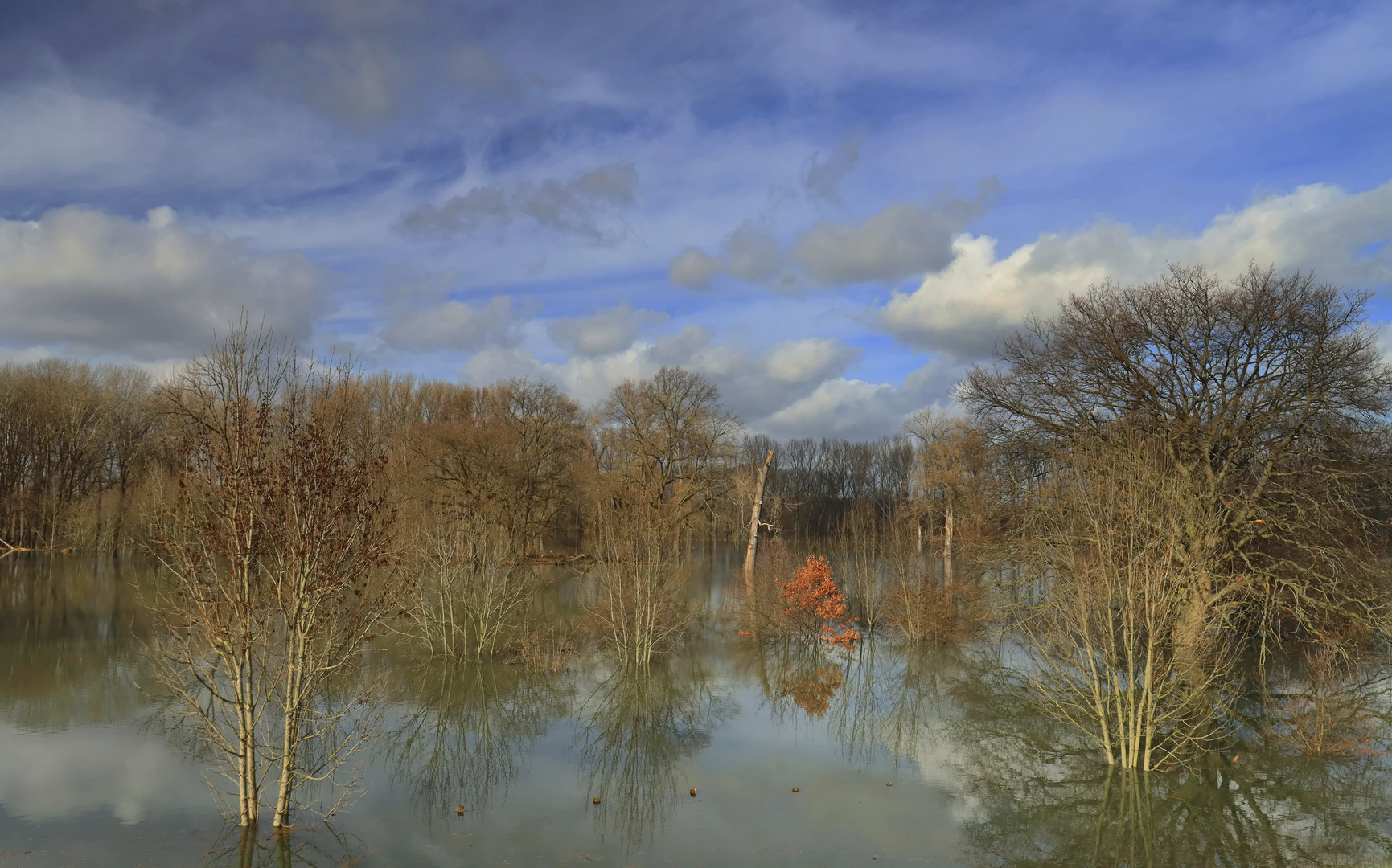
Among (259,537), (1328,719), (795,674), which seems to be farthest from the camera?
(795,674)

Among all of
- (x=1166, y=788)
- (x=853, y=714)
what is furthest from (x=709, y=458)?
(x=1166, y=788)

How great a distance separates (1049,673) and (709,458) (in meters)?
28.7

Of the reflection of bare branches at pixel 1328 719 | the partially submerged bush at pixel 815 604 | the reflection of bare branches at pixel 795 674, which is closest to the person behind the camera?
the reflection of bare branches at pixel 1328 719

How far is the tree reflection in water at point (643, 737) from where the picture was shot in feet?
34.8

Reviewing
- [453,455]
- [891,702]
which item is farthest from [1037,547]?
[453,455]

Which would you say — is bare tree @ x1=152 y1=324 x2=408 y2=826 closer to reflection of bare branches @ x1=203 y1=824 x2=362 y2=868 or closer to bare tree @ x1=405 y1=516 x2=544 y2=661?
reflection of bare branches @ x1=203 y1=824 x2=362 y2=868

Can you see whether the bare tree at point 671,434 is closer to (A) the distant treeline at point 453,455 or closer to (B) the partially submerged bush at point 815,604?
(A) the distant treeline at point 453,455

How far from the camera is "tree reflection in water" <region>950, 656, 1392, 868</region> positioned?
31.9 ft

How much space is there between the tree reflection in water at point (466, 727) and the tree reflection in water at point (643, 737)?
0.92m

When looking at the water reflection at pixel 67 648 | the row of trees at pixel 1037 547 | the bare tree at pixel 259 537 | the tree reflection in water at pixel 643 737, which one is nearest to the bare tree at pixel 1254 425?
the row of trees at pixel 1037 547

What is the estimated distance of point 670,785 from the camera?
1168 cm

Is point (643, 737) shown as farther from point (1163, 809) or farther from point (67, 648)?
point (67, 648)

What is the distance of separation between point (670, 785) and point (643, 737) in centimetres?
236

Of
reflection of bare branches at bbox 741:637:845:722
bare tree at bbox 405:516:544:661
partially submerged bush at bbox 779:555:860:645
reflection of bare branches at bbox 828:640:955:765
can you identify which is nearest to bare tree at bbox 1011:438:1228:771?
reflection of bare branches at bbox 828:640:955:765
